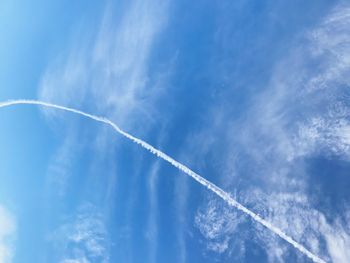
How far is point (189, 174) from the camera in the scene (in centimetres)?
3647

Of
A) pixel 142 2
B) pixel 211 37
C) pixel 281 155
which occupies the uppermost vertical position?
pixel 142 2

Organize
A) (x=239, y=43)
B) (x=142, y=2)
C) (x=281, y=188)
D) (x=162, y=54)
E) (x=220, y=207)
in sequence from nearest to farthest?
(x=281, y=188) → (x=220, y=207) → (x=239, y=43) → (x=162, y=54) → (x=142, y=2)

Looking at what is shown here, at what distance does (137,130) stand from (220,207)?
11.5 metres

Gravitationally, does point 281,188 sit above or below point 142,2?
below

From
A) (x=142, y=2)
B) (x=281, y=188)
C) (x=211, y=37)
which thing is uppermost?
Result: (x=142, y=2)

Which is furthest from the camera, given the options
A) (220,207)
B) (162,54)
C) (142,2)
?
(142,2)

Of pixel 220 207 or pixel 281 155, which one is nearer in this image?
pixel 281 155

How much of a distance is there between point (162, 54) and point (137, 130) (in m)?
8.33

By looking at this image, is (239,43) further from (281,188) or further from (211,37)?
(281,188)

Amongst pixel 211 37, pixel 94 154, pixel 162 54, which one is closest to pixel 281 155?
pixel 211 37

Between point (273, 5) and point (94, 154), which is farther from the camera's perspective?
point (94, 154)

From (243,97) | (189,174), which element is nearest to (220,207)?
(189,174)

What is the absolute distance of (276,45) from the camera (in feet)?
117

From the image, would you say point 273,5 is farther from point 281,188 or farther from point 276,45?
point 281,188
